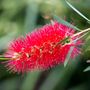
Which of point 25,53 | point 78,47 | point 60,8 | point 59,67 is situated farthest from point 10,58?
point 59,67

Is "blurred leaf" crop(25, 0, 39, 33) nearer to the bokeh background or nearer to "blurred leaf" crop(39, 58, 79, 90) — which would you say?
the bokeh background

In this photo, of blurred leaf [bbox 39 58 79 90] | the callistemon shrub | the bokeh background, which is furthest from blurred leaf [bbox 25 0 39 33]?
the callistemon shrub

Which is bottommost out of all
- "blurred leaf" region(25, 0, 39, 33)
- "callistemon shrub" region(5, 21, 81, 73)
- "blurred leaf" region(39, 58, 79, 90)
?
"blurred leaf" region(39, 58, 79, 90)

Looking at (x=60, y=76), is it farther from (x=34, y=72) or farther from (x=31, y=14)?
(x=31, y=14)

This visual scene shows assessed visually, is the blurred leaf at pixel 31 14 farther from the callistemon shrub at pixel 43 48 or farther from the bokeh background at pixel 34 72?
the callistemon shrub at pixel 43 48

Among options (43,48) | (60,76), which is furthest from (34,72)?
(43,48)

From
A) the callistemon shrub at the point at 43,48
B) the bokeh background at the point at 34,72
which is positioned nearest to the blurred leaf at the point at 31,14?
the bokeh background at the point at 34,72

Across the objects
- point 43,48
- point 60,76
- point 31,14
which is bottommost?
point 60,76

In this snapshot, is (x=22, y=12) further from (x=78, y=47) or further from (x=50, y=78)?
(x=78, y=47)
